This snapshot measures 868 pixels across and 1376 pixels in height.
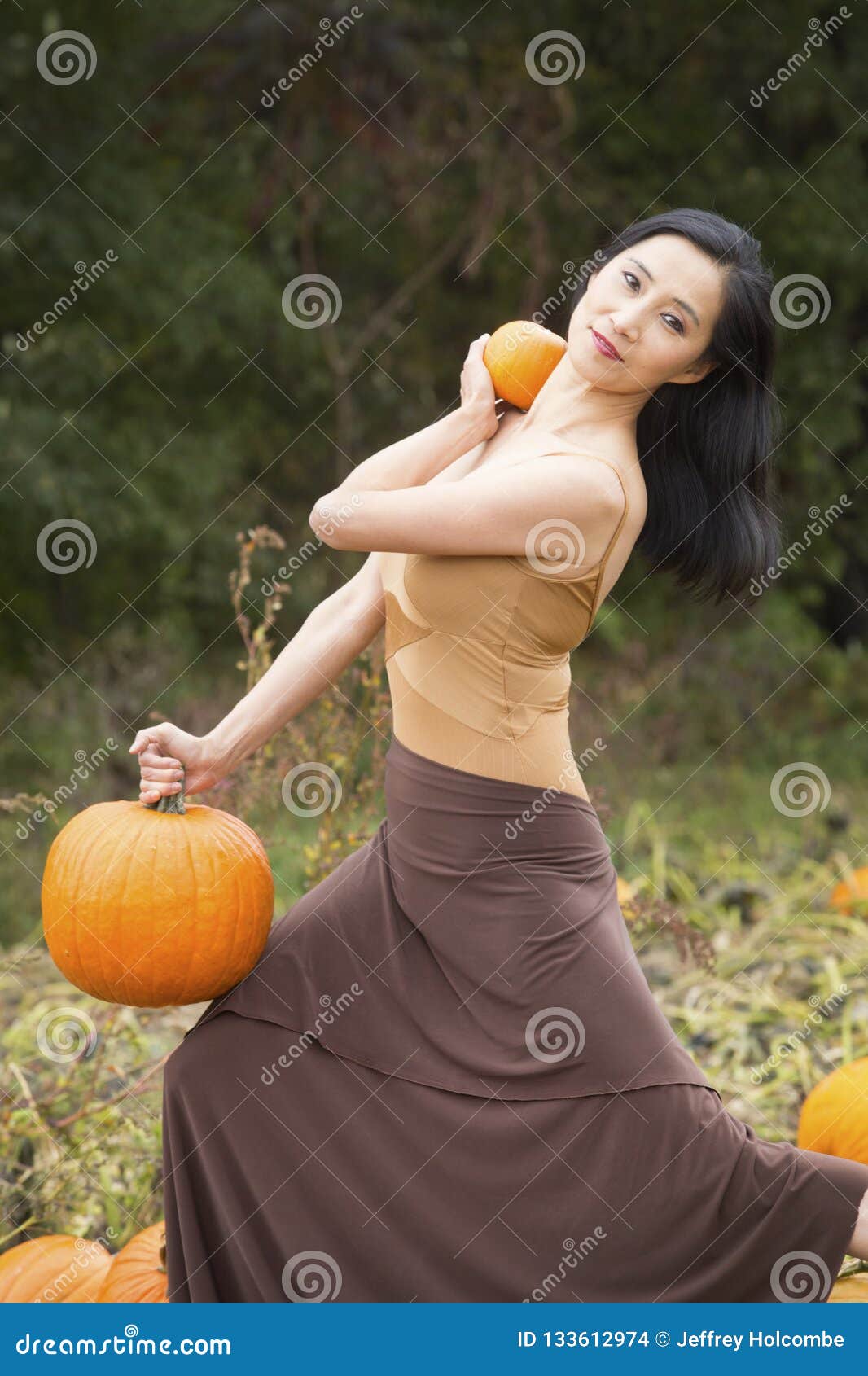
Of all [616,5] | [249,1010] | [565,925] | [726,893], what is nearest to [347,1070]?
[249,1010]

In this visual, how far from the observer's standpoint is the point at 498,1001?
220 cm

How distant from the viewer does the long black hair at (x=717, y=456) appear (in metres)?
2.33

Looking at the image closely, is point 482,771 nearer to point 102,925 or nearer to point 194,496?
point 102,925

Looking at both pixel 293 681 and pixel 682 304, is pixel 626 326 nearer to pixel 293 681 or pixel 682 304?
pixel 682 304

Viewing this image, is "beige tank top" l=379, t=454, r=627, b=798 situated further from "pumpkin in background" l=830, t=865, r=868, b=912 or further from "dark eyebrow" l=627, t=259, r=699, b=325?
"pumpkin in background" l=830, t=865, r=868, b=912

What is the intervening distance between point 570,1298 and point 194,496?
6256mm

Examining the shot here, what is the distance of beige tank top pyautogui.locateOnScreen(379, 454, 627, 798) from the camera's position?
86.4 inches

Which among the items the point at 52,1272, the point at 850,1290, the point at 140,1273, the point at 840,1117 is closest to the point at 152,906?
the point at 140,1273

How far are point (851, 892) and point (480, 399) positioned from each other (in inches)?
126

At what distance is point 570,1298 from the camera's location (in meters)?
2.18

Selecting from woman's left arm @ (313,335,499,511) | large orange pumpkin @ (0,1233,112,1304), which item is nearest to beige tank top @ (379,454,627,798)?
woman's left arm @ (313,335,499,511)

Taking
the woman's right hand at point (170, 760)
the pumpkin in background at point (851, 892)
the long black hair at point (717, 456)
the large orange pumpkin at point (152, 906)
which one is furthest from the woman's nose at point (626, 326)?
the pumpkin in background at point (851, 892)

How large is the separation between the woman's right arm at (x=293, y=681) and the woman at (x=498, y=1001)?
7cm

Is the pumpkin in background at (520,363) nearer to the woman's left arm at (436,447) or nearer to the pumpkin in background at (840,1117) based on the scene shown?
the woman's left arm at (436,447)
